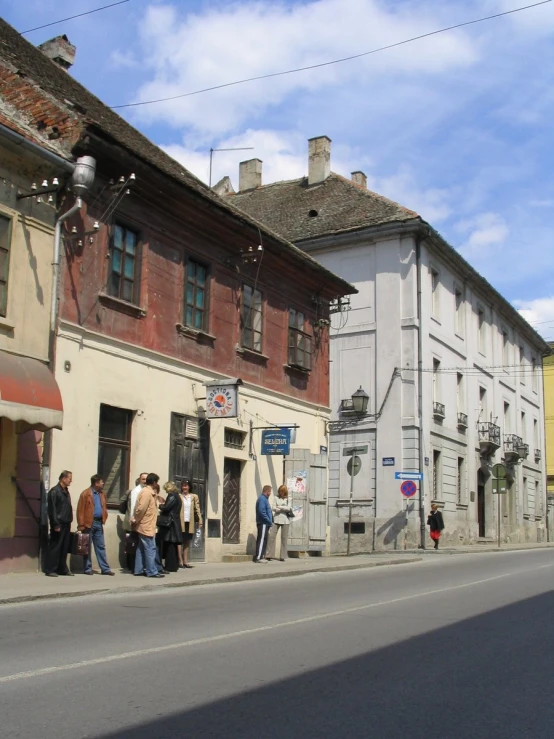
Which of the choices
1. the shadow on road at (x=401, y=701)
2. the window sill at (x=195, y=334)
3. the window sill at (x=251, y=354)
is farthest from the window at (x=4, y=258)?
the shadow on road at (x=401, y=701)

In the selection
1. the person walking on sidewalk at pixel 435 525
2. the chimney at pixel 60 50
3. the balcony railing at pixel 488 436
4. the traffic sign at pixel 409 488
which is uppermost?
the chimney at pixel 60 50

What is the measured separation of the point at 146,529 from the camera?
14.6 meters

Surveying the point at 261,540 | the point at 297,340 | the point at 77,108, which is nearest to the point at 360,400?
the point at 297,340

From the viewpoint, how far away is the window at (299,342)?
74.8 feet

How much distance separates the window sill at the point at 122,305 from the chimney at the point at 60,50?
8473 millimetres

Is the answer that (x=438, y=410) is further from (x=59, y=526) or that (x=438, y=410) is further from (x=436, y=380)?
(x=59, y=526)

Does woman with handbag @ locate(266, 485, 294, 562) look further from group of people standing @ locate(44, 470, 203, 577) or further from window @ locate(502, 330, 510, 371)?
window @ locate(502, 330, 510, 371)

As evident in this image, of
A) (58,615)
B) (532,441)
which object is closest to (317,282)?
(58,615)

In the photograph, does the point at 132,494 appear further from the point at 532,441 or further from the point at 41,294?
the point at 532,441

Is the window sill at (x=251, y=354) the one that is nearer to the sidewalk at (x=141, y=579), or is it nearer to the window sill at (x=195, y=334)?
the window sill at (x=195, y=334)

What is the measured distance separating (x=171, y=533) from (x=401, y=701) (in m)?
10.5

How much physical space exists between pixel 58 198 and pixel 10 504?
530 cm

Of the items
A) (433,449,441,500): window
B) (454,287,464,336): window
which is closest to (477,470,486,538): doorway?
(433,449,441,500): window

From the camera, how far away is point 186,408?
60.4 ft
